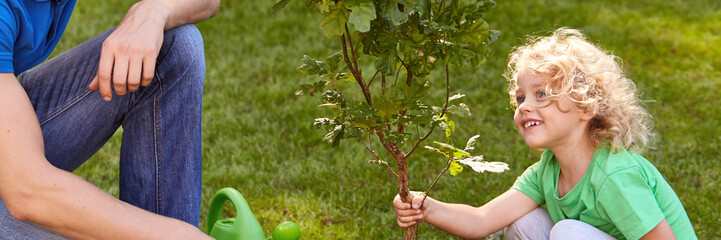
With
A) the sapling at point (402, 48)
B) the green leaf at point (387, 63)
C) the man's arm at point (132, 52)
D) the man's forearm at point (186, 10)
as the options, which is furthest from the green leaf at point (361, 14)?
the man's forearm at point (186, 10)

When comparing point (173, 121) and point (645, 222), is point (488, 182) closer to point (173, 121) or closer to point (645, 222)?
point (645, 222)

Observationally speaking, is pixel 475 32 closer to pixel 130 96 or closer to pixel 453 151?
pixel 453 151

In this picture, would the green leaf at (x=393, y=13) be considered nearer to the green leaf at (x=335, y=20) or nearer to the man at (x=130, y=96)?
the green leaf at (x=335, y=20)

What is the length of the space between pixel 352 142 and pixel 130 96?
1415 mm

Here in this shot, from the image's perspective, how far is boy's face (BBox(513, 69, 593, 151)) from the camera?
5.90 ft

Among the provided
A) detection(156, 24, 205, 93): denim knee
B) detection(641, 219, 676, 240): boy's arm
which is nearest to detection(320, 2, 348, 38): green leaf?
detection(156, 24, 205, 93): denim knee

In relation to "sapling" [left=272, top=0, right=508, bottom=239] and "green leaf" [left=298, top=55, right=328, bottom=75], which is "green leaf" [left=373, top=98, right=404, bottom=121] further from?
"green leaf" [left=298, top=55, right=328, bottom=75]

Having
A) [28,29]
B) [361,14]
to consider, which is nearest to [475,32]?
[361,14]

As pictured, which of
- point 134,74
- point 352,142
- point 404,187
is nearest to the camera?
point 134,74

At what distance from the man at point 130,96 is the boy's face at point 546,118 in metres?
0.86

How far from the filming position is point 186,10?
179cm

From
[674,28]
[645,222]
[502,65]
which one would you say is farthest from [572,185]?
[674,28]

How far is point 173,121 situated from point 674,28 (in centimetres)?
385

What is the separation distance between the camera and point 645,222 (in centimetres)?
169
